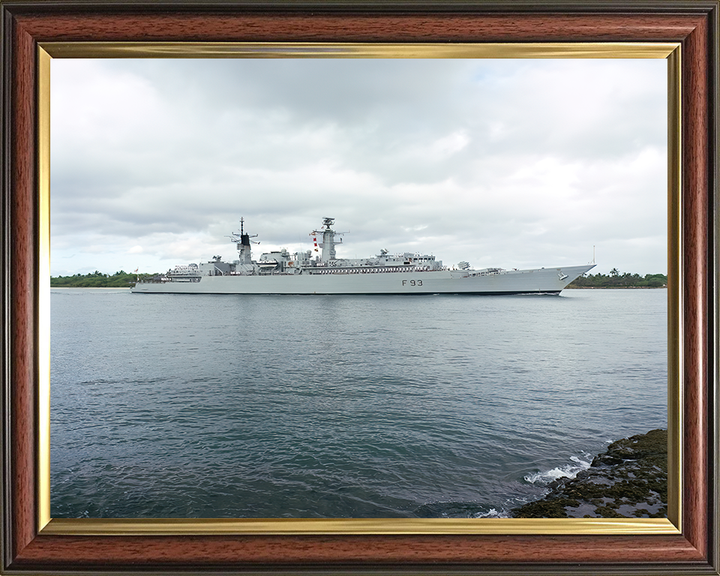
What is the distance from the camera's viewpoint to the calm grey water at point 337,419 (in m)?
2.66

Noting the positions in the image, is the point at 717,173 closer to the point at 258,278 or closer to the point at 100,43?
the point at 100,43

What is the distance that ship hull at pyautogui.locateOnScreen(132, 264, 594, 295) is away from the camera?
2942 cm

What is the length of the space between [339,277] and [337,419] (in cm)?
2644

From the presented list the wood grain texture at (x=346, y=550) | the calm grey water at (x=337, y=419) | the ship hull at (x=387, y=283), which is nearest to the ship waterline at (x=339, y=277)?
the ship hull at (x=387, y=283)

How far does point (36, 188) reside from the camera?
1200mm

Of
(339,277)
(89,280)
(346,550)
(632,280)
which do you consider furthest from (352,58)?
(339,277)

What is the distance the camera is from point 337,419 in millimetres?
5312

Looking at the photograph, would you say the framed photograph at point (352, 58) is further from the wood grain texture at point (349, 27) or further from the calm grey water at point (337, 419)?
the calm grey water at point (337, 419)

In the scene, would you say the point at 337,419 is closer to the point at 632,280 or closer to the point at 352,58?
the point at 632,280

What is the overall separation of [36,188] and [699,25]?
2.22 metres

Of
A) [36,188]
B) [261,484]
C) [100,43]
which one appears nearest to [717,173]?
[100,43]

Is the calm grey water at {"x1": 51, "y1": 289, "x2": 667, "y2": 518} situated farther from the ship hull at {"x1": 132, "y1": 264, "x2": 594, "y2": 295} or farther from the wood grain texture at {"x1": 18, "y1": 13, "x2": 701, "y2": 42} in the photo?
the ship hull at {"x1": 132, "y1": 264, "x2": 594, "y2": 295}

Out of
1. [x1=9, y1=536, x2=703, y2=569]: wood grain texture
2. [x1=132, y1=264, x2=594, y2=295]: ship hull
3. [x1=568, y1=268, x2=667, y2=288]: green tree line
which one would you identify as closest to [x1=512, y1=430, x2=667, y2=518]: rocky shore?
[x1=9, y1=536, x2=703, y2=569]: wood grain texture

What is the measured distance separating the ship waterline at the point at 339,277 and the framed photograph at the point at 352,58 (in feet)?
90.3
